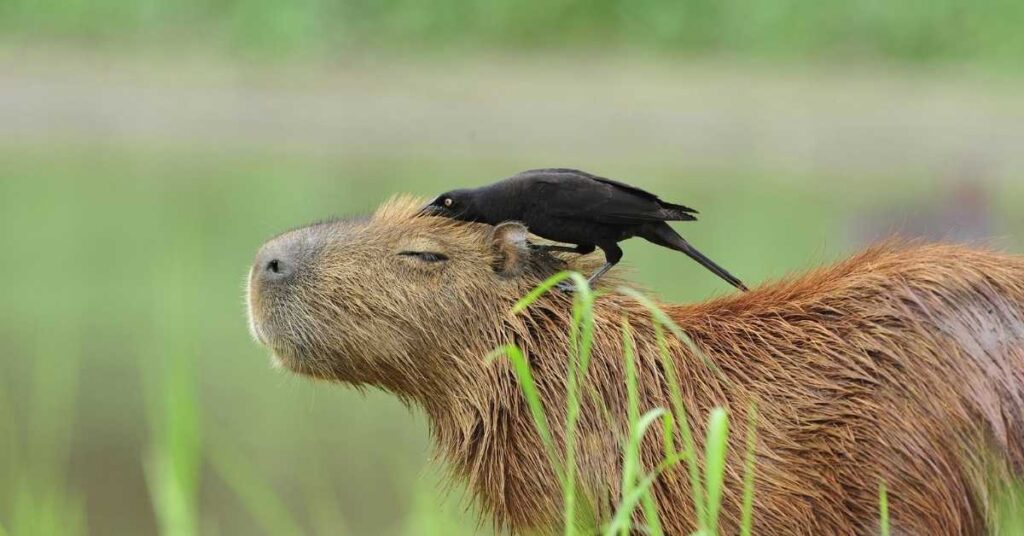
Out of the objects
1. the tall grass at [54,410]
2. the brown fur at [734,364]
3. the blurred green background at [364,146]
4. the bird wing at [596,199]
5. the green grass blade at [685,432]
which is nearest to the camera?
the green grass blade at [685,432]

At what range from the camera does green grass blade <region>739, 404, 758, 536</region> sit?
2799 millimetres

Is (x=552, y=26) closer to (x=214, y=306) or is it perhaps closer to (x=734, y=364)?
(x=214, y=306)

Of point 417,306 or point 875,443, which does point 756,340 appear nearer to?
point 875,443

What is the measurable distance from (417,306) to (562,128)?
328 inches

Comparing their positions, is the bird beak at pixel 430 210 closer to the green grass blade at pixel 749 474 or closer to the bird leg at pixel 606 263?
the bird leg at pixel 606 263

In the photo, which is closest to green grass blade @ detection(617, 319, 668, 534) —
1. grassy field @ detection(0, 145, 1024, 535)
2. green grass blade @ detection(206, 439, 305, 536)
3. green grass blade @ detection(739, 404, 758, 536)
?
green grass blade @ detection(739, 404, 758, 536)

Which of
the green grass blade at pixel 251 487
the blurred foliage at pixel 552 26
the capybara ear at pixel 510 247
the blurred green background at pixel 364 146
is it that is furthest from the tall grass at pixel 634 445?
the blurred foliage at pixel 552 26

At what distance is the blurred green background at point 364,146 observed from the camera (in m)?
8.06

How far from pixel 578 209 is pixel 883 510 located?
695mm

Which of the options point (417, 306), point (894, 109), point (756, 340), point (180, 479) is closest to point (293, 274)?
point (417, 306)

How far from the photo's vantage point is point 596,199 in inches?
123

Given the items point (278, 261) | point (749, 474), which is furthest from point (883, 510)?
point (278, 261)

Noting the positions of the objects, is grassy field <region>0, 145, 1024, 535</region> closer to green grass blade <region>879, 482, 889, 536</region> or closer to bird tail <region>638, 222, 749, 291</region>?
bird tail <region>638, 222, 749, 291</region>

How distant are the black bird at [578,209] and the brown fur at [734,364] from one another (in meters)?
0.05
